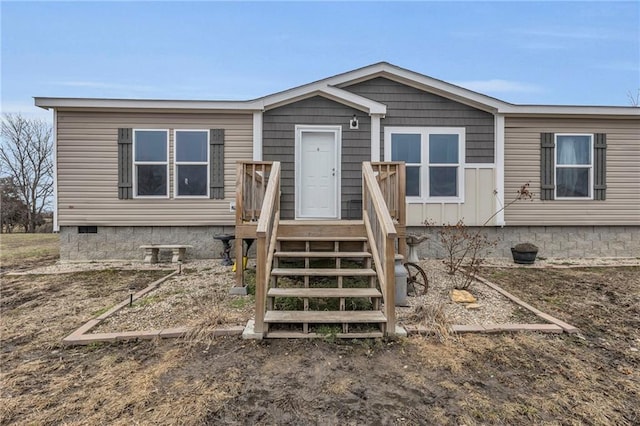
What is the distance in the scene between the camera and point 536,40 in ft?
46.8

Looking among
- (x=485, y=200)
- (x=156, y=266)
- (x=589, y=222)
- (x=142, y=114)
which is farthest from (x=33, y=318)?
(x=589, y=222)

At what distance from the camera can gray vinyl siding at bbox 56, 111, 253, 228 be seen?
22.2 ft

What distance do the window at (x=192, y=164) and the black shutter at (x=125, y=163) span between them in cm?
94

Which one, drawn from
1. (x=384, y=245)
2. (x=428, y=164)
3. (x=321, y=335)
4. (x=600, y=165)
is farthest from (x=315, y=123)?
(x=600, y=165)

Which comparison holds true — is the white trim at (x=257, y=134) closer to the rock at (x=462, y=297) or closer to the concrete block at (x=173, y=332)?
the concrete block at (x=173, y=332)

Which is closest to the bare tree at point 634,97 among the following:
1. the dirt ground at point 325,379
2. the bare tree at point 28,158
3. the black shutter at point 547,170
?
the black shutter at point 547,170

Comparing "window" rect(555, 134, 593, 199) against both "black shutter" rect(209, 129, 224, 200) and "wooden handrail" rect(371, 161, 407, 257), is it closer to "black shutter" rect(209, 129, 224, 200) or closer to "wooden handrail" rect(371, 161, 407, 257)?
"wooden handrail" rect(371, 161, 407, 257)

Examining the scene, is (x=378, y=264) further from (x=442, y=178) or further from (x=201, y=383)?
(x=442, y=178)

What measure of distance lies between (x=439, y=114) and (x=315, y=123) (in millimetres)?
2710

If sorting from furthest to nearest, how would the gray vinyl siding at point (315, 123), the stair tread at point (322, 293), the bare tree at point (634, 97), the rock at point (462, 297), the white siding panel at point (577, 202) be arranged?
the bare tree at point (634, 97)
the white siding panel at point (577, 202)
the gray vinyl siding at point (315, 123)
the rock at point (462, 297)
the stair tread at point (322, 293)

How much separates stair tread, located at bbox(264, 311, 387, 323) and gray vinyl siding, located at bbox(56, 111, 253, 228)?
13.5ft

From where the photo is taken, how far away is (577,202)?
7234 millimetres

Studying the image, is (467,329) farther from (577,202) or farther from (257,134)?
(577,202)

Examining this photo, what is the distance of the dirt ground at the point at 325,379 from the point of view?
1997mm
